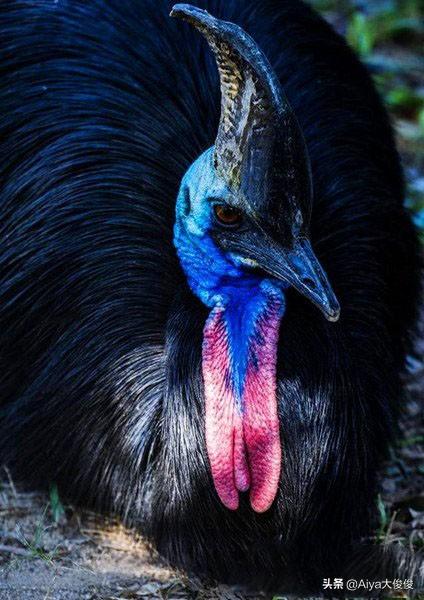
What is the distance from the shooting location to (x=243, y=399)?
3.11 meters

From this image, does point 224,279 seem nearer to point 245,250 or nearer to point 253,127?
point 245,250

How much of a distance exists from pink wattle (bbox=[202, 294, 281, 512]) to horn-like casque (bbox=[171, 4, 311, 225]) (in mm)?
275

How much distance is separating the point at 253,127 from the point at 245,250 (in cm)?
30

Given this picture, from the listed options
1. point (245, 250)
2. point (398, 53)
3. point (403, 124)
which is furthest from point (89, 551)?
point (398, 53)

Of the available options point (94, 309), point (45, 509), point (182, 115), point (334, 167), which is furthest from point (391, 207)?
point (45, 509)

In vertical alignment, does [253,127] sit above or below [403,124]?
below

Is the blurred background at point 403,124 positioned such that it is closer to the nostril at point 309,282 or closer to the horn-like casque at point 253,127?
the nostril at point 309,282

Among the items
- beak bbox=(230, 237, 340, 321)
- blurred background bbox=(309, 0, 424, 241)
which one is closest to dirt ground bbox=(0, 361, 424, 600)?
beak bbox=(230, 237, 340, 321)

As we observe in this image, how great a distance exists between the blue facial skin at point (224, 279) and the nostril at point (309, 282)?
0.17m

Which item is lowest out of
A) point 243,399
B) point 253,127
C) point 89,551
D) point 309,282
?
point 89,551

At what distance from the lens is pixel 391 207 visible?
3.77 meters

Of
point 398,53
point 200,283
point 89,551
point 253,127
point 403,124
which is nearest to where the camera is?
point 253,127

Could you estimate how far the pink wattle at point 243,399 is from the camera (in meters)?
3.10

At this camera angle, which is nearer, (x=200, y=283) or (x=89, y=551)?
(x=200, y=283)
